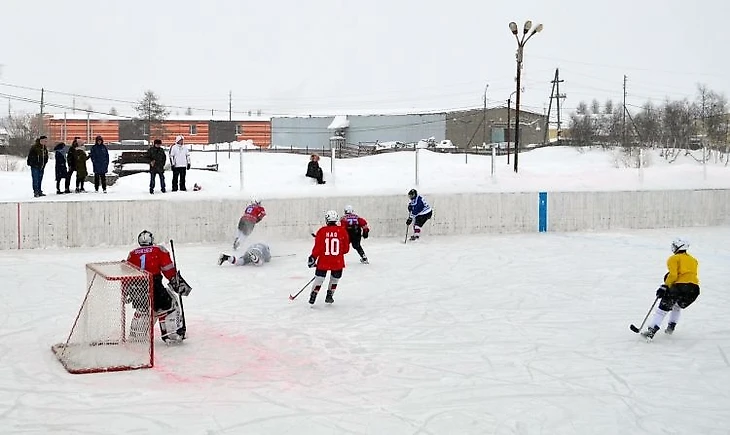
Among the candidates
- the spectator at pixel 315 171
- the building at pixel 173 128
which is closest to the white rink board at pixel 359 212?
the spectator at pixel 315 171

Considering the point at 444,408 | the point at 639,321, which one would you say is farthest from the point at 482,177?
the point at 444,408

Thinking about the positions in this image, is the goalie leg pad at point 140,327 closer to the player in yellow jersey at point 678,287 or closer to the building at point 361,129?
the player in yellow jersey at point 678,287

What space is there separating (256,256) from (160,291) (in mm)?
5936

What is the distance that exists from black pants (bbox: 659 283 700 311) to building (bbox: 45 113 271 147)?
157 ft

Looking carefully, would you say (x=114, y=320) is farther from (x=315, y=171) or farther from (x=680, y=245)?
(x=315, y=171)

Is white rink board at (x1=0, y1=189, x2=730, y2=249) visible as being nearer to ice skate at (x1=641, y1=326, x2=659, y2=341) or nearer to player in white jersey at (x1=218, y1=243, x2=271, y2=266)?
player in white jersey at (x1=218, y1=243, x2=271, y2=266)

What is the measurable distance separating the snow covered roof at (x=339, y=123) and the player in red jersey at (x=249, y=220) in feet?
115

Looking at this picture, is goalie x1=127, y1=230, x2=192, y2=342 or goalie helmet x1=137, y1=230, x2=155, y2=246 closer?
goalie x1=127, y1=230, x2=192, y2=342

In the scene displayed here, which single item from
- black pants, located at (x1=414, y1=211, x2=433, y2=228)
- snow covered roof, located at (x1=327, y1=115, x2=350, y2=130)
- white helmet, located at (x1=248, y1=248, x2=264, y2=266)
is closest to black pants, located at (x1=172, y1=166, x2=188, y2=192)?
black pants, located at (x1=414, y1=211, x2=433, y2=228)

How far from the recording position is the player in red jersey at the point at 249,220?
1636 cm

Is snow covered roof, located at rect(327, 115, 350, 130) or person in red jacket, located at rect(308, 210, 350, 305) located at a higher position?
snow covered roof, located at rect(327, 115, 350, 130)

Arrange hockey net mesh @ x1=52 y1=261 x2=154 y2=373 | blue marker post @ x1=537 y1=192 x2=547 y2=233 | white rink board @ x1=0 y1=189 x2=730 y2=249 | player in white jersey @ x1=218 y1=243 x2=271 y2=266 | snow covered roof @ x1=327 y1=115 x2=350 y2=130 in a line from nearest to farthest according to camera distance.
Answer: hockey net mesh @ x1=52 y1=261 x2=154 y2=373, player in white jersey @ x1=218 y1=243 x2=271 y2=266, white rink board @ x1=0 y1=189 x2=730 y2=249, blue marker post @ x1=537 y1=192 x2=547 y2=233, snow covered roof @ x1=327 y1=115 x2=350 y2=130

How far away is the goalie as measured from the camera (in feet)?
28.1

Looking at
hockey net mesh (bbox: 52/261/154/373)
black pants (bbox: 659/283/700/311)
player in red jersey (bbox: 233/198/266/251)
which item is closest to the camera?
hockey net mesh (bbox: 52/261/154/373)
